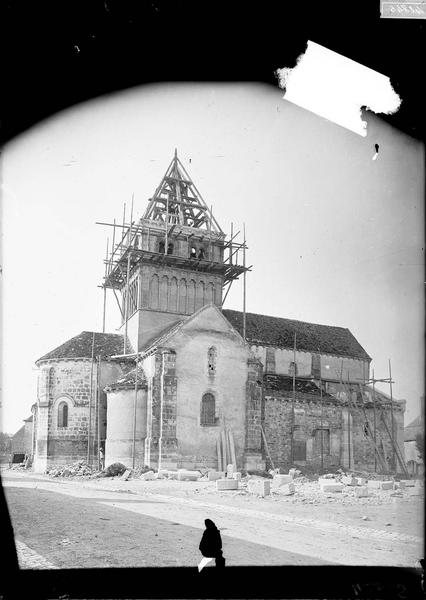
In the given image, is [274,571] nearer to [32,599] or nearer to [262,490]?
[32,599]

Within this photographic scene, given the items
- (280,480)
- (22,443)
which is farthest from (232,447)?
(22,443)

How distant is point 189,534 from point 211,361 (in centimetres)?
1137

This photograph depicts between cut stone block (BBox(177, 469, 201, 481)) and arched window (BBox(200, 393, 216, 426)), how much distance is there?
1.77m

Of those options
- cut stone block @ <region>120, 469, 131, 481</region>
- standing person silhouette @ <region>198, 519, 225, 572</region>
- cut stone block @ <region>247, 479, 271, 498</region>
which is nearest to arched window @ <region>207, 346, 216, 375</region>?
cut stone block @ <region>120, 469, 131, 481</region>

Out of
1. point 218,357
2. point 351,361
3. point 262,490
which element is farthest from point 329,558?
point 351,361

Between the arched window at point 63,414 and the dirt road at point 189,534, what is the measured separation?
12.8 metres

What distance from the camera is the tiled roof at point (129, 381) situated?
2244cm

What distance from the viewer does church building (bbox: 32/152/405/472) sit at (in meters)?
17.8

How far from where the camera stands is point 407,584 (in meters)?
7.05

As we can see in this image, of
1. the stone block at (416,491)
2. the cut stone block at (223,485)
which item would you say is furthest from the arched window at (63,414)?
the stone block at (416,491)

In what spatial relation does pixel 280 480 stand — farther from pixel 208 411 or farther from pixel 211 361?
pixel 211 361

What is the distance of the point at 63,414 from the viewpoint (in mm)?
26031

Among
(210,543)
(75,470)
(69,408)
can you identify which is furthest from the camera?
(69,408)

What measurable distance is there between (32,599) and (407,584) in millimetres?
4443
